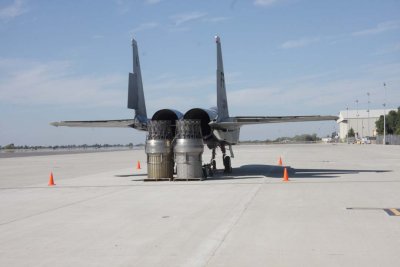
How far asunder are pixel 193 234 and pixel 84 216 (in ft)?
10.4

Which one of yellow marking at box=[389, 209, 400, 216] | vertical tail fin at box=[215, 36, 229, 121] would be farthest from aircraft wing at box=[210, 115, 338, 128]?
yellow marking at box=[389, 209, 400, 216]

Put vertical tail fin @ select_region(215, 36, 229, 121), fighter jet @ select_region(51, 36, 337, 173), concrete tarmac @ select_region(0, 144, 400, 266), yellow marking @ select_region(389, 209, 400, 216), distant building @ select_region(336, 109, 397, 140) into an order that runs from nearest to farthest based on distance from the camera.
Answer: concrete tarmac @ select_region(0, 144, 400, 266) < yellow marking @ select_region(389, 209, 400, 216) < fighter jet @ select_region(51, 36, 337, 173) < vertical tail fin @ select_region(215, 36, 229, 121) < distant building @ select_region(336, 109, 397, 140)

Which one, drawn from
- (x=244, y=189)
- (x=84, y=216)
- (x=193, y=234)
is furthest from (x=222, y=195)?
(x=193, y=234)

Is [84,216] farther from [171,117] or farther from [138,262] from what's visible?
[171,117]

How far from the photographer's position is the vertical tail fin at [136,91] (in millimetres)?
19688

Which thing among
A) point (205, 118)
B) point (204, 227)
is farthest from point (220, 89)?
point (204, 227)

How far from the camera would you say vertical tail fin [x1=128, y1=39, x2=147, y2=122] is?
64.6 feet

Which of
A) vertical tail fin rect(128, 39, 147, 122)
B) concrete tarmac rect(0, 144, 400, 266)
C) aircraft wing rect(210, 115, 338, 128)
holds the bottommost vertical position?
concrete tarmac rect(0, 144, 400, 266)

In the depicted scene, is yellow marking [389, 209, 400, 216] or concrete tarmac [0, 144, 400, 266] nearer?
concrete tarmac [0, 144, 400, 266]

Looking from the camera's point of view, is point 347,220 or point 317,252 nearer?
point 317,252

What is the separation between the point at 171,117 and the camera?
2061cm

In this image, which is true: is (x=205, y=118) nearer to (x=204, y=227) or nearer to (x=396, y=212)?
(x=396, y=212)

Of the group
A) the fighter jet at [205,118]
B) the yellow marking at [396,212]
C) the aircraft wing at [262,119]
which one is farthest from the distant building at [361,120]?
the yellow marking at [396,212]

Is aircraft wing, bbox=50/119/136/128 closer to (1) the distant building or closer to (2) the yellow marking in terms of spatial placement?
(2) the yellow marking
